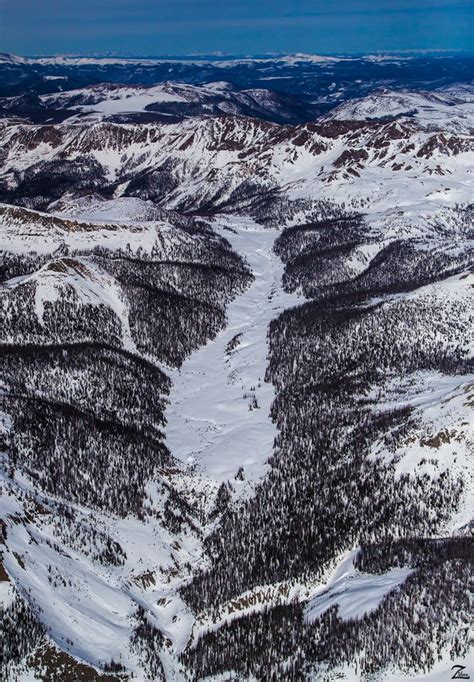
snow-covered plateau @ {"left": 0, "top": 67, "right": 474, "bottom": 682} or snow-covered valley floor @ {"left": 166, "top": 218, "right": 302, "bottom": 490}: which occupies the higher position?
snow-covered plateau @ {"left": 0, "top": 67, "right": 474, "bottom": 682}

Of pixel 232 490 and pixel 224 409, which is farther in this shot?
pixel 224 409

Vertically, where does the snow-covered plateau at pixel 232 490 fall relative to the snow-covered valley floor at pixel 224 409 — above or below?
above

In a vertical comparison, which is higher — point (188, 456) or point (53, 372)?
point (53, 372)

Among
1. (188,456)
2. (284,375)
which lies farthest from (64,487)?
(284,375)

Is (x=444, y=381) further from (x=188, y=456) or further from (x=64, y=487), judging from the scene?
(x=64, y=487)

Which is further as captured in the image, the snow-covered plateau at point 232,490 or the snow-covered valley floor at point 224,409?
the snow-covered valley floor at point 224,409

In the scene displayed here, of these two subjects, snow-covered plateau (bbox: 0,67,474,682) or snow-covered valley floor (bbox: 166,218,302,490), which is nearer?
snow-covered plateau (bbox: 0,67,474,682)

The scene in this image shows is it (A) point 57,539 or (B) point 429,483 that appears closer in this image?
(A) point 57,539

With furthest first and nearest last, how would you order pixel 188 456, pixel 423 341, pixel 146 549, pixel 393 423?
pixel 423 341
pixel 188 456
pixel 393 423
pixel 146 549
